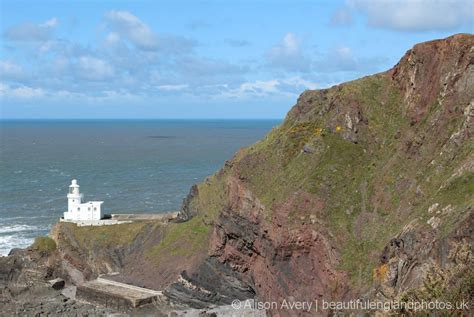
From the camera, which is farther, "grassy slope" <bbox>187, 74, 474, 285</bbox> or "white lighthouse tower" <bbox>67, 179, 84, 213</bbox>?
"white lighthouse tower" <bbox>67, 179, 84, 213</bbox>

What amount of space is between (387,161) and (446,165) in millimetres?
8805

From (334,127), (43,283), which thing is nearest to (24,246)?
(43,283)

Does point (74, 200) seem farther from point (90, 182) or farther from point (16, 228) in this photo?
point (90, 182)

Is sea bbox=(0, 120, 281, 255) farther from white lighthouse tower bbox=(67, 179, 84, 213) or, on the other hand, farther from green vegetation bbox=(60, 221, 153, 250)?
green vegetation bbox=(60, 221, 153, 250)

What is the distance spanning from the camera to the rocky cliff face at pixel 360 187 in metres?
42.8

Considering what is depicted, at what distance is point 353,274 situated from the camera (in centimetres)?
4728

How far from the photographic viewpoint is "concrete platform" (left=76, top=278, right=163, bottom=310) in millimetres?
59844

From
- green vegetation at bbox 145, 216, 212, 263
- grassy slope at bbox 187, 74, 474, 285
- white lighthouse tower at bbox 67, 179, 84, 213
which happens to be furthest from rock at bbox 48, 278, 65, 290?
grassy slope at bbox 187, 74, 474, 285

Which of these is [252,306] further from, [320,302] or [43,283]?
[43,283]

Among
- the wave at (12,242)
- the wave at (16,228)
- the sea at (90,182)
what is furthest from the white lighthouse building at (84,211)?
the wave at (16,228)

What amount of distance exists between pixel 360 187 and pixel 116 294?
27.2 m

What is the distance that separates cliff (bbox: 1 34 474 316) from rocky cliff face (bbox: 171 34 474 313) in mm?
115

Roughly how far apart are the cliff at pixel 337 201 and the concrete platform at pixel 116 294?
62.9 inches

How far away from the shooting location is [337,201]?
53094 millimetres
